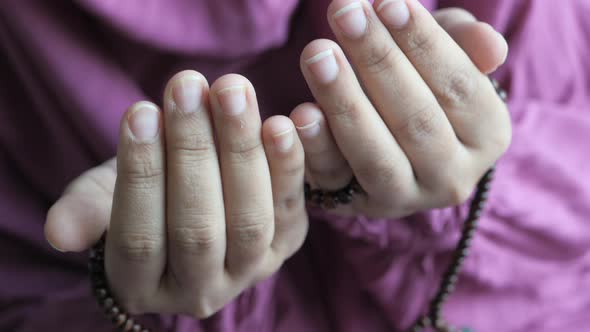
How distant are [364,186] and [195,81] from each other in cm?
12

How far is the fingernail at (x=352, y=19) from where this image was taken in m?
0.25

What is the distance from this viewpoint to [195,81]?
236 mm

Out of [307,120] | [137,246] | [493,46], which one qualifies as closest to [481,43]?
[493,46]

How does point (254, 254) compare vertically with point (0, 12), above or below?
below

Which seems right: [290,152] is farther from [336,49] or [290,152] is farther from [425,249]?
[425,249]

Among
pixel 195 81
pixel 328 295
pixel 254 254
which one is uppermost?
pixel 195 81

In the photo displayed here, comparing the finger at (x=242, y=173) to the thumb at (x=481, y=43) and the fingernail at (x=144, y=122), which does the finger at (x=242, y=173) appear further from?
the thumb at (x=481, y=43)

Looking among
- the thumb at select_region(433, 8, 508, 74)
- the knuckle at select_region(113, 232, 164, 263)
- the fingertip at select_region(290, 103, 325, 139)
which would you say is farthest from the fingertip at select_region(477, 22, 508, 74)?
the knuckle at select_region(113, 232, 164, 263)

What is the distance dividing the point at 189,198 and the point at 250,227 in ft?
0.12

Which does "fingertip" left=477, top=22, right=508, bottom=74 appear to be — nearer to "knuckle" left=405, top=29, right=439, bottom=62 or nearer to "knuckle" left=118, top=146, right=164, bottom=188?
"knuckle" left=405, top=29, right=439, bottom=62

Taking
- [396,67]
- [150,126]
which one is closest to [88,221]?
[150,126]

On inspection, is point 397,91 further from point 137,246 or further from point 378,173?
point 137,246

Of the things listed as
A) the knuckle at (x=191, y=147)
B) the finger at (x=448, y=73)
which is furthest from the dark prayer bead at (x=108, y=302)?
the finger at (x=448, y=73)

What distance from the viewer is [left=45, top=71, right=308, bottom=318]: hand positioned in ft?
0.79
